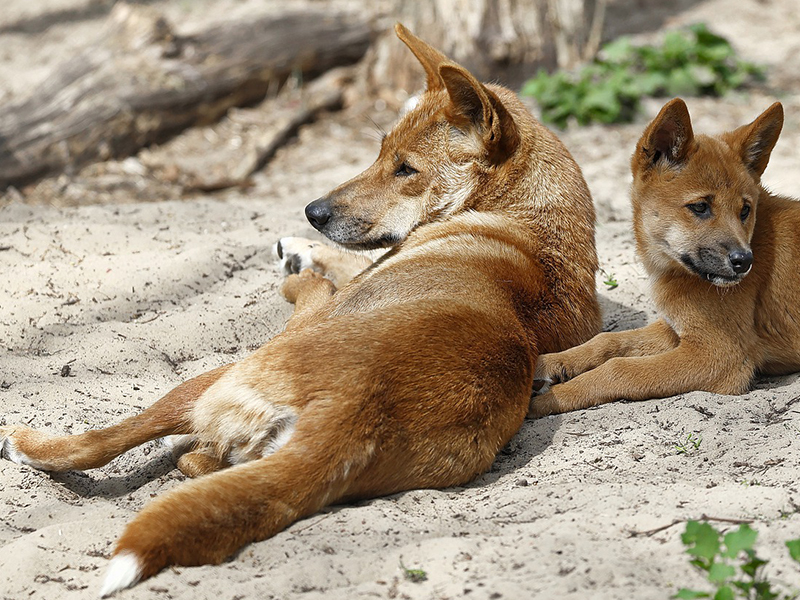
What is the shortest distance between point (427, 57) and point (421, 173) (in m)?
0.67

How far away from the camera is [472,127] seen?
4.34 meters

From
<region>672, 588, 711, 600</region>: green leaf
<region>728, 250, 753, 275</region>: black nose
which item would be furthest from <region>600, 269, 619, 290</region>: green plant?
<region>672, 588, 711, 600</region>: green leaf

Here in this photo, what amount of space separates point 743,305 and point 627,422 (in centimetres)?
88

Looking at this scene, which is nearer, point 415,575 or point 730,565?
point 730,565

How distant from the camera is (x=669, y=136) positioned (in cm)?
438

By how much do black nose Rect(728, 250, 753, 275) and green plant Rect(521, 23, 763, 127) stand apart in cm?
516

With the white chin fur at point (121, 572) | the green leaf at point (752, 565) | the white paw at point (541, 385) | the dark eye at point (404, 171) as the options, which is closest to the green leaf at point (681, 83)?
the dark eye at point (404, 171)

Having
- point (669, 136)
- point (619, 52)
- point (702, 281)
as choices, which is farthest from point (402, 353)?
point (619, 52)

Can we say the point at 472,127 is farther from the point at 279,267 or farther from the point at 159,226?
the point at 159,226

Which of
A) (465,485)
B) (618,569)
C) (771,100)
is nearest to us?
(618,569)

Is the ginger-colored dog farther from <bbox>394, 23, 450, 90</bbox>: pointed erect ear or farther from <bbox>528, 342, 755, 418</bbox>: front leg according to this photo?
<bbox>394, 23, 450, 90</bbox>: pointed erect ear

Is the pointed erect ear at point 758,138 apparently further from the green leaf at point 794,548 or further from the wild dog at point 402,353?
the green leaf at point 794,548

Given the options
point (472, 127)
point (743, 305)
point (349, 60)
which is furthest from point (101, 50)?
point (743, 305)

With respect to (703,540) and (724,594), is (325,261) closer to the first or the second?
(703,540)
